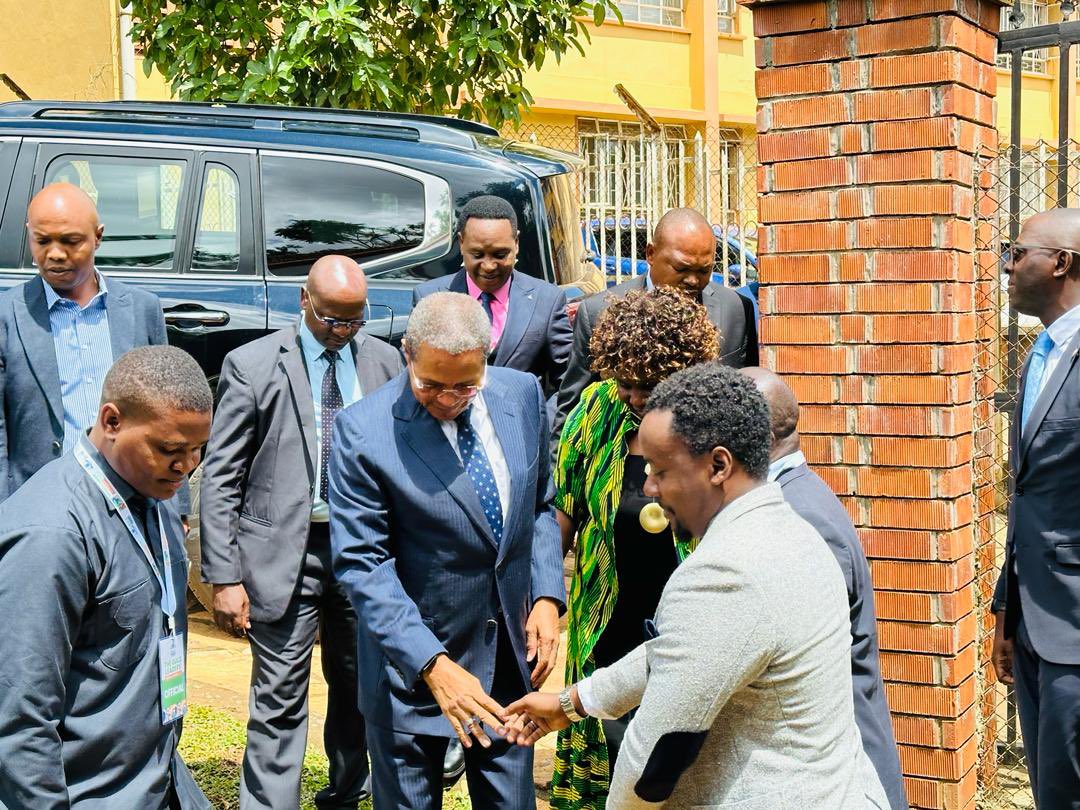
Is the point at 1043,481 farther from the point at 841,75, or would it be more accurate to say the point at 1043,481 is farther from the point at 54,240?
the point at 54,240

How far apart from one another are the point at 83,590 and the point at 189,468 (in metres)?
0.39

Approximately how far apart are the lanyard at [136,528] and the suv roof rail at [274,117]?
15.4 ft

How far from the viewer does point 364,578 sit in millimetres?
3775

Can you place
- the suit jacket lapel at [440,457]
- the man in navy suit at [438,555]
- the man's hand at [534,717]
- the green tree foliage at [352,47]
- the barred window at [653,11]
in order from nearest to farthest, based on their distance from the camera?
the man's hand at [534,717] < the man in navy suit at [438,555] < the suit jacket lapel at [440,457] < the green tree foliage at [352,47] < the barred window at [653,11]

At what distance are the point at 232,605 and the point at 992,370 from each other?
2.99m

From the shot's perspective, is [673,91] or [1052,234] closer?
[1052,234]

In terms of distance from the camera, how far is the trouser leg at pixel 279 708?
500 centimetres

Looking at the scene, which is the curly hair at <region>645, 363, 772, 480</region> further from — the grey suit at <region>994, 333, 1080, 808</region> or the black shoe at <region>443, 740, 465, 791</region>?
the black shoe at <region>443, 740, 465, 791</region>

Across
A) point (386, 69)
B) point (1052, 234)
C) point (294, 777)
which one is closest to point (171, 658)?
point (294, 777)

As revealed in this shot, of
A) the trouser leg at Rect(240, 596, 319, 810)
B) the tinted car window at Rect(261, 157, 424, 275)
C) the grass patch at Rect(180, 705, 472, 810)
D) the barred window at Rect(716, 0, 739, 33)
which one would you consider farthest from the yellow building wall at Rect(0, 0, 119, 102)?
the trouser leg at Rect(240, 596, 319, 810)

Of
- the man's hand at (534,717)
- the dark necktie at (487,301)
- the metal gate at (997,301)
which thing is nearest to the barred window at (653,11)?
the dark necktie at (487,301)

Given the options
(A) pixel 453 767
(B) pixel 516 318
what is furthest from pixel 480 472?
(A) pixel 453 767

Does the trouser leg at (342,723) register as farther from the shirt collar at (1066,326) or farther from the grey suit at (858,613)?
the shirt collar at (1066,326)

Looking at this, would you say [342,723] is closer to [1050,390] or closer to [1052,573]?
[1052,573]
